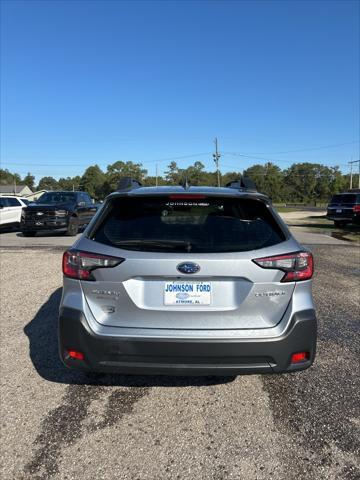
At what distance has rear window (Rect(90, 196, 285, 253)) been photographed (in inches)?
114

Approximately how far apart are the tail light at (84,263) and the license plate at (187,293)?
1.28 ft

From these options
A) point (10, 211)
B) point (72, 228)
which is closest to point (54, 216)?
point (72, 228)

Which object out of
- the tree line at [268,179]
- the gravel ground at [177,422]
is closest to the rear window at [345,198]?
the gravel ground at [177,422]

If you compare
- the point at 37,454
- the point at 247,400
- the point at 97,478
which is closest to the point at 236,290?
the point at 247,400

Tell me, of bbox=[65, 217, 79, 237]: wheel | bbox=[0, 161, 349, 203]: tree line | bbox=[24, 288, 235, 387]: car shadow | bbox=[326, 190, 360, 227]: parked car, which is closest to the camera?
bbox=[24, 288, 235, 387]: car shadow

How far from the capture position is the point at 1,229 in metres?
17.2

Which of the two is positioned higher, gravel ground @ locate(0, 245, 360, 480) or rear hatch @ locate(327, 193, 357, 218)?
rear hatch @ locate(327, 193, 357, 218)

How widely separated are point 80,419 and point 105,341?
2.47ft

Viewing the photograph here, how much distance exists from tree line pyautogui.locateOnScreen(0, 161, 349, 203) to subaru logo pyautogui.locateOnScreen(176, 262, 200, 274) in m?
111

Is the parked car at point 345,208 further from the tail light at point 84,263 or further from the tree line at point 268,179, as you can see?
the tree line at point 268,179

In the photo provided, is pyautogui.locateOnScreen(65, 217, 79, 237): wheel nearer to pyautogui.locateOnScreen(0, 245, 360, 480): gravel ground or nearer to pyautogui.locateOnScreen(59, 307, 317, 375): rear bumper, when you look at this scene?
pyautogui.locateOnScreen(0, 245, 360, 480): gravel ground

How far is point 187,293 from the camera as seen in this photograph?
111 inches

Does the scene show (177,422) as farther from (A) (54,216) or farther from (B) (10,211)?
(B) (10,211)

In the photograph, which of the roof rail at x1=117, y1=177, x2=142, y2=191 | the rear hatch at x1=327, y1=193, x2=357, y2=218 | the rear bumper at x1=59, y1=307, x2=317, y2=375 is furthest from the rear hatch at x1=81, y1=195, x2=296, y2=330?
the rear hatch at x1=327, y1=193, x2=357, y2=218
